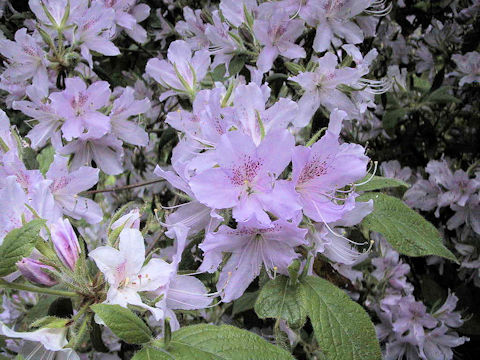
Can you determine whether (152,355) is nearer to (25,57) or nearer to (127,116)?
(127,116)

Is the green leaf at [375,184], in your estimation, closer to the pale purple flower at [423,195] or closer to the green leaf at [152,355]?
the green leaf at [152,355]

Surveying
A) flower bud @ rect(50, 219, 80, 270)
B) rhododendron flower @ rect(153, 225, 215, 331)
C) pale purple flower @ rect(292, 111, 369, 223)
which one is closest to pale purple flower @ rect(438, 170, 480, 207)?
pale purple flower @ rect(292, 111, 369, 223)

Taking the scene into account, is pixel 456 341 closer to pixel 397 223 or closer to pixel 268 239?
pixel 397 223

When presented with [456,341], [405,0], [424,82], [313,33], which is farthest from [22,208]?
[424,82]

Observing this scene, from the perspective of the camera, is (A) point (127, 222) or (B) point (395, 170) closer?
(A) point (127, 222)

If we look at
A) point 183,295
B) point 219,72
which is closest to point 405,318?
point 219,72

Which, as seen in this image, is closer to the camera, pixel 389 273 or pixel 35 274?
pixel 35 274
